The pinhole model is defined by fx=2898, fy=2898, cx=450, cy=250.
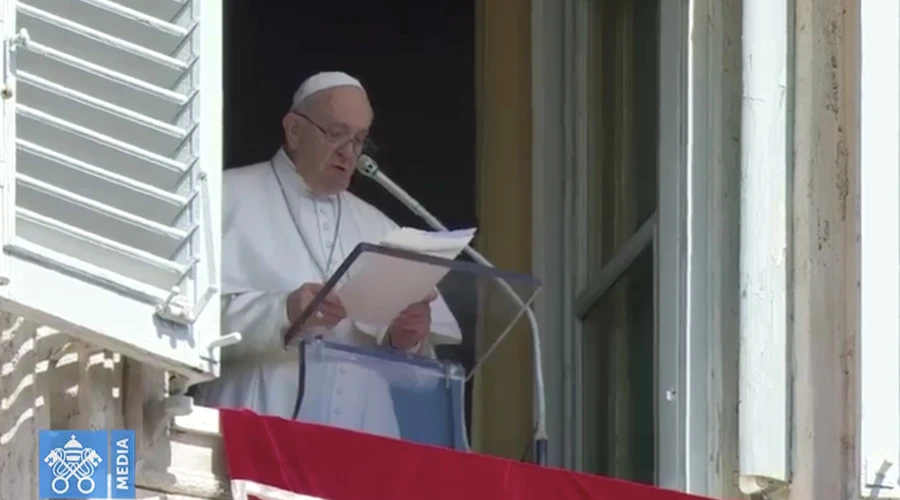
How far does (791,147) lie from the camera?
5117 mm

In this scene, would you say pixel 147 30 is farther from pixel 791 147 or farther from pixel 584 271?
pixel 584 271

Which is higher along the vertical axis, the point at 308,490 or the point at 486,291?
the point at 486,291

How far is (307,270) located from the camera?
18.5ft

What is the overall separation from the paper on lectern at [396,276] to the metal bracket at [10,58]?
81 cm

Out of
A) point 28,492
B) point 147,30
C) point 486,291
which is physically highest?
point 147,30

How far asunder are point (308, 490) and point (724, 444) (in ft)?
2.63

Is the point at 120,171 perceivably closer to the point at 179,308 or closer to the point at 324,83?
the point at 179,308

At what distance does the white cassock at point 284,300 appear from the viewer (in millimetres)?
5328

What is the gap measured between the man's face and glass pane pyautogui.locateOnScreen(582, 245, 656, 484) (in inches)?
23.8

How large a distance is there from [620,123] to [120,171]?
1.58 metres

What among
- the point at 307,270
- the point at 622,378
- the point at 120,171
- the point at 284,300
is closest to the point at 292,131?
the point at 307,270

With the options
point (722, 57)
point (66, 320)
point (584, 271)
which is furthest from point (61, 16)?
point (584, 271)

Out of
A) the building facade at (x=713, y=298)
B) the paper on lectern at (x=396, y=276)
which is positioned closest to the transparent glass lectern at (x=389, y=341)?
the paper on lectern at (x=396, y=276)

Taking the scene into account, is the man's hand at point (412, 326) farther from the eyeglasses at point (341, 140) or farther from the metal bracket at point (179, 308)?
the metal bracket at point (179, 308)
